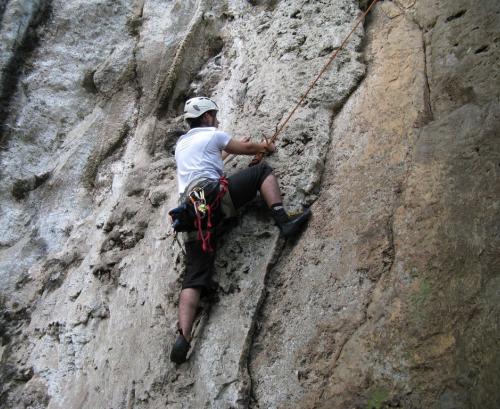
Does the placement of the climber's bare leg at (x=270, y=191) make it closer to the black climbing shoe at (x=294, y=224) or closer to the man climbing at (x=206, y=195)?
the man climbing at (x=206, y=195)

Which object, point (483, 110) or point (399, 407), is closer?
point (399, 407)

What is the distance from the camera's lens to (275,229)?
481 cm

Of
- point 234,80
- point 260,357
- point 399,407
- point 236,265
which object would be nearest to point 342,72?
point 234,80

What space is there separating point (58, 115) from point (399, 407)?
6996 millimetres

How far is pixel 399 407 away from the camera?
345cm

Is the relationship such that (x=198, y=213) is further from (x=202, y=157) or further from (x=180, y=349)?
(x=180, y=349)

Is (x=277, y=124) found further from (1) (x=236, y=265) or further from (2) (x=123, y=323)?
(2) (x=123, y=323)

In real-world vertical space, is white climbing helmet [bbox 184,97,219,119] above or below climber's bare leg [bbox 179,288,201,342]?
above

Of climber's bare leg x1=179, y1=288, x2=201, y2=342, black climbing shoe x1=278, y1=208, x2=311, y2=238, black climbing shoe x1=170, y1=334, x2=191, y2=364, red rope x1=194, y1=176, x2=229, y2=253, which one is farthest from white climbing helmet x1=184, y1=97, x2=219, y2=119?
black climbing shoe x1=170, y1=334, x2=191, y2=364

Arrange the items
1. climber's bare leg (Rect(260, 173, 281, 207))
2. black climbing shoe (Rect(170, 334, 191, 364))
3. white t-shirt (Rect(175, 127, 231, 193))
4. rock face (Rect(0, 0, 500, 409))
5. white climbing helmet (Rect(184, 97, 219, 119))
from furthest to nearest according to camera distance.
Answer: white climbing helmet (Rect(184, 97, 219, 119)), white t-shirt (Rect(175, 127, 231, 193)), climber's bare leg (Rect(260, 173, 281, 207)), black climbing shoe (Rect(170, 334, 191, 364)), rock face (Rect(0, 0, 500, 409))

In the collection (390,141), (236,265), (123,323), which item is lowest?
(123,323)

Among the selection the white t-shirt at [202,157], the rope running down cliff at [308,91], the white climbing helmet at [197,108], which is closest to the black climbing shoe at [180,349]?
the white t-shirt at [202,157]

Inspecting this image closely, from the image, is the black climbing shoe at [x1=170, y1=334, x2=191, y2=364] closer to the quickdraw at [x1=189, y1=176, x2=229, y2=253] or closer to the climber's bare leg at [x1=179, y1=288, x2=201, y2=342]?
the climber's bare leg at [x1=179, y1=288, x2=201, y2=342]

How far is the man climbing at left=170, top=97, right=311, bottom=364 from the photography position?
458 centimetres
